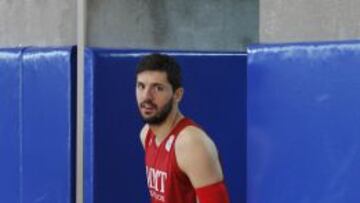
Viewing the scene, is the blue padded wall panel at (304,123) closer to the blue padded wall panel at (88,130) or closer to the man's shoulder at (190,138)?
the man's shoulder at (190,138)

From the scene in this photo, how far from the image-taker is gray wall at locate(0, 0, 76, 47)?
6.22 m

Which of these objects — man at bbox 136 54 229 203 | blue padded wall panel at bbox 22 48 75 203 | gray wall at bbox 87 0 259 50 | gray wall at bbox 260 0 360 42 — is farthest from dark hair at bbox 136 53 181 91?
gray wall at bbox 87 0 259 50

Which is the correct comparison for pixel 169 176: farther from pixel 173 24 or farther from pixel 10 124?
pixel 173 24

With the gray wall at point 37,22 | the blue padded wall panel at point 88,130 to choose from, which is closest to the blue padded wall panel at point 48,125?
the blue padded wall panel at point 88,130

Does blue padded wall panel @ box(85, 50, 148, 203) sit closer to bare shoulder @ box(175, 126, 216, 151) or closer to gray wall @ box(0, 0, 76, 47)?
bare shoulder @ box(175, 126, 216, 151)

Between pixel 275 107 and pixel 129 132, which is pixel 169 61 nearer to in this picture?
pixel 275 107

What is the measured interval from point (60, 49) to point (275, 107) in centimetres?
161

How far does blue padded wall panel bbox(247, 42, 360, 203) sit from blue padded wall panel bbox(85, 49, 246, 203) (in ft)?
3.26

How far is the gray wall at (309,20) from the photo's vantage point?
14.3 feet

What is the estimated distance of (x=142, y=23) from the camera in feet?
22.6

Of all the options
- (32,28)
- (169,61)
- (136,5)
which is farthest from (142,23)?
(169,61)

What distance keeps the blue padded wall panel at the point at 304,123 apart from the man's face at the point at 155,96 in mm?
468

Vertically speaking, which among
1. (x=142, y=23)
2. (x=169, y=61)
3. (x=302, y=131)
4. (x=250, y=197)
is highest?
(x=142, y=23)

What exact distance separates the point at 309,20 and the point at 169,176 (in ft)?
3.98
